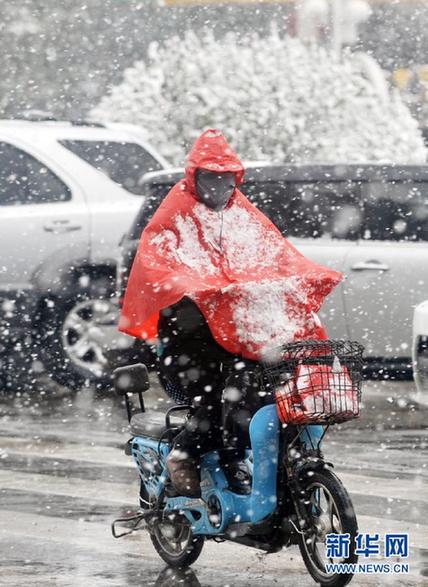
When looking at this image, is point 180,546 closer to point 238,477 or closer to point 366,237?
point 238,477

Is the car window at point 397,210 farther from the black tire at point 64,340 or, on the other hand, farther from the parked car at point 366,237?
the black tire at point 64,340

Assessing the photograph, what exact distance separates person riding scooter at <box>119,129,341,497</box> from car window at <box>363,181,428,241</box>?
16.3 ft

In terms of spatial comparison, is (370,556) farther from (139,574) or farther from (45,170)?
(45,170)

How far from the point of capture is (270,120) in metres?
20.7

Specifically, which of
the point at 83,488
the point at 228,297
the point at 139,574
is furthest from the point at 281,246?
the point at 83,488

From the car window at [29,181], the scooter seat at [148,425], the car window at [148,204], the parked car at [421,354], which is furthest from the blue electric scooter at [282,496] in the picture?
the car window at [29,181]

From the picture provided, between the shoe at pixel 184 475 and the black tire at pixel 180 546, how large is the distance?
254 millimetres

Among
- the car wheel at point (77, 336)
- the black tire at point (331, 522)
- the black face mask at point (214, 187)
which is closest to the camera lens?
the black tire at point (331, 522)

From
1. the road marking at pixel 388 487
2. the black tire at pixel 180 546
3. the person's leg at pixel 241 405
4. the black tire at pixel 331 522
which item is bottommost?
the road marking at pixel 388 487

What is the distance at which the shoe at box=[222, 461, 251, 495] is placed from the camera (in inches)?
260

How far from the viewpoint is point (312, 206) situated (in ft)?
39.5

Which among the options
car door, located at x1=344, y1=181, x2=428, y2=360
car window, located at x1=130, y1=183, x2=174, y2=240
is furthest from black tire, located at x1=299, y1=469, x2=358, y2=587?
car window, located at x1=130, y1=183, x2=174, y2=240

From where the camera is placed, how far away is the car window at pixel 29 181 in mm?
13109

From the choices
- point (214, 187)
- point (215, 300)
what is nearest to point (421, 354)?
point (214, 187)
